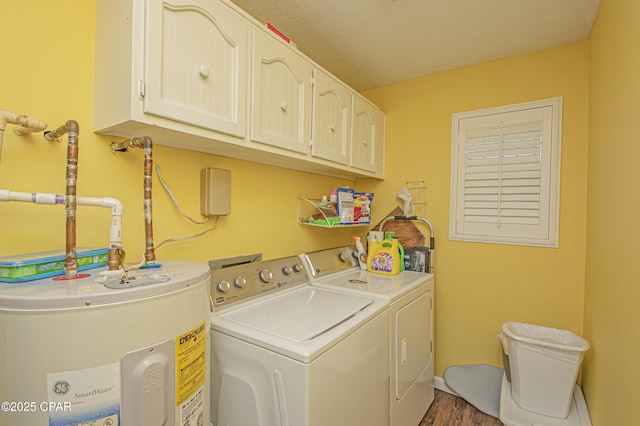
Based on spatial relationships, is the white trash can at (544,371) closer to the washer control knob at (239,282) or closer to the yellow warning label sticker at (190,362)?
the washer control knob at (239,282)

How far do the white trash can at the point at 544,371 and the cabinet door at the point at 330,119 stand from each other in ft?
5.14

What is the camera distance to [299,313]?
132 centimetres

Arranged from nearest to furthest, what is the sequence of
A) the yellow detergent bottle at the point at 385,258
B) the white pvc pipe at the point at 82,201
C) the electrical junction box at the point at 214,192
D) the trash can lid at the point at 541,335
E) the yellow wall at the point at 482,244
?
the white pvc pipe at the point at 82,201, the electrical junction box at the point at 214,192, the trash can lid at the point at 541,335, the yellow wall at the point at 482,244, the yellow detergent bottle at the point at 385,258

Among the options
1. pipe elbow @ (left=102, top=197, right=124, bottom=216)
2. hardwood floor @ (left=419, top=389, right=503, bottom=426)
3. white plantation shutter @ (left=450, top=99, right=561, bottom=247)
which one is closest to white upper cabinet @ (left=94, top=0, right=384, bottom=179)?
pipe elbow @ (left=102, top=197, right=124, bottom=216)

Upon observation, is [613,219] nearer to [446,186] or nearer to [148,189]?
[446,186]

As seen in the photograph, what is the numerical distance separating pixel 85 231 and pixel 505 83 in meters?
2.69

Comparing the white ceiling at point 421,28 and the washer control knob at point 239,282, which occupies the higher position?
the white ceiling at point 421,28

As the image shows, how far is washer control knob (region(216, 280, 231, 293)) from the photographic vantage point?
1360 mm

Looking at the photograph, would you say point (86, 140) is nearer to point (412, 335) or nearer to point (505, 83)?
point (412, 335)

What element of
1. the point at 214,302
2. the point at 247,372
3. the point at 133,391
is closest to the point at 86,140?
the point at 214,302

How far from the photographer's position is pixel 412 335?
1758mm

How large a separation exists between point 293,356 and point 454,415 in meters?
1.75

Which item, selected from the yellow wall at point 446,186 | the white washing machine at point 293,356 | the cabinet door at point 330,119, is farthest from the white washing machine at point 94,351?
the cabinet door at point 330,119

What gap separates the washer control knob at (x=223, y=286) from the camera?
136 cm
